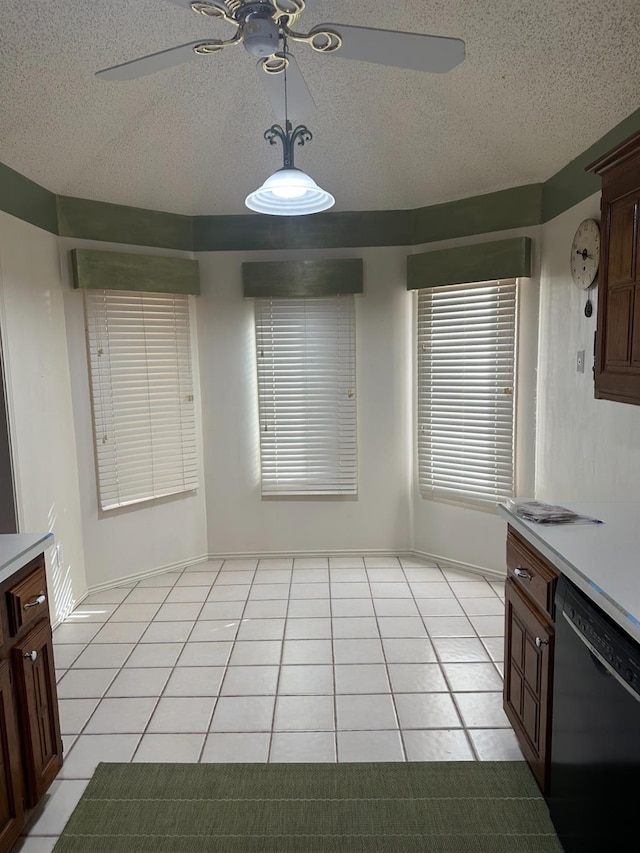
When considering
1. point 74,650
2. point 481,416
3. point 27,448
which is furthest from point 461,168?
point 74,650

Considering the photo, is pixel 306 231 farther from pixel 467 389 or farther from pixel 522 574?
pixel 522 574

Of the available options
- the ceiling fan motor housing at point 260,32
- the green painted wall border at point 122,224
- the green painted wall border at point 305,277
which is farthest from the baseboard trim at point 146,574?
the ceiling fan motor housing at point 260,32

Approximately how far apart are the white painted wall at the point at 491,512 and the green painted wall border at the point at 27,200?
8.08 ft

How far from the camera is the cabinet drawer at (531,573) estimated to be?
5.82 ft

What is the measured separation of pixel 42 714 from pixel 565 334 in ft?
10.1

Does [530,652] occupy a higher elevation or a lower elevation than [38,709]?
higher

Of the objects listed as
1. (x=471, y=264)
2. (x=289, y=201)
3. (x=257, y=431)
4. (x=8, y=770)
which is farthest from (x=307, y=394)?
(x=8, y=770)

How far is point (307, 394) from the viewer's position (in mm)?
4180

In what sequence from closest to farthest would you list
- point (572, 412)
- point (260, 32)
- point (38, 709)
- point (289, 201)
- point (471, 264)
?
point (260, 32), point (38, 709), point (289, 201), point (572, 412), point (471, 264)

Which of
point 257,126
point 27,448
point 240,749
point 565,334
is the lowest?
point 240,749

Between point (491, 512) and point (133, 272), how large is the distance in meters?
2.95

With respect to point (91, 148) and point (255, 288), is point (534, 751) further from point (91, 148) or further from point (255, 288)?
point (91, 148)

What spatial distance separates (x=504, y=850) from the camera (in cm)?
173

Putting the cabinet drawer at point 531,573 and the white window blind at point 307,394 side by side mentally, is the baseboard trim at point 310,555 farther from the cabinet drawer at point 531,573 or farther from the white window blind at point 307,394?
the cabinet drawer at point 531,573
